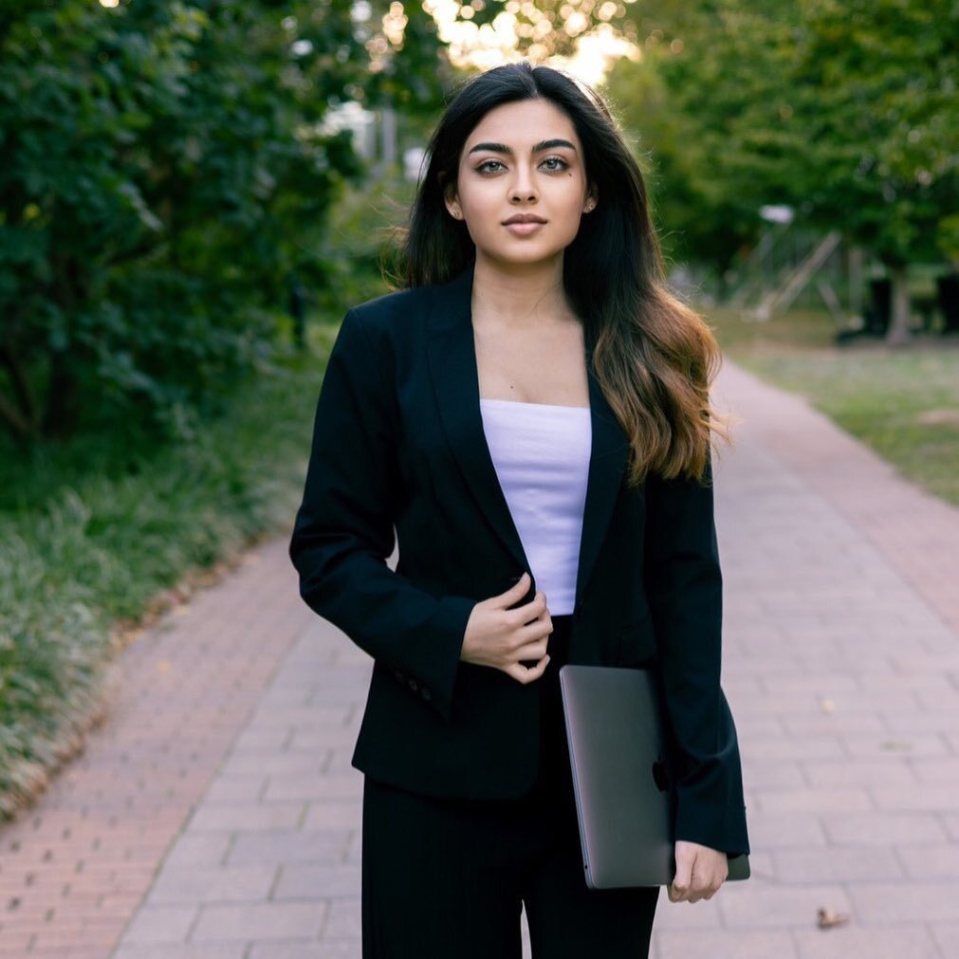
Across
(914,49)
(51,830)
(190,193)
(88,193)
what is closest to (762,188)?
(914,49)

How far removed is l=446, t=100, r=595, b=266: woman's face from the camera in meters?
2.17

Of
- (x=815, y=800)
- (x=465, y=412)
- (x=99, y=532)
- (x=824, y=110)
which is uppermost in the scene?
(x=465, y=412)

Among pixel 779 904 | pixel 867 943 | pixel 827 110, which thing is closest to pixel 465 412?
pixel 867 943

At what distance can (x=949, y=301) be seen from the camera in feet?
91.1

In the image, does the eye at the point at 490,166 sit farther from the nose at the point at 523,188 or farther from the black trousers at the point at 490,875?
the black trousers at the point at 490,875

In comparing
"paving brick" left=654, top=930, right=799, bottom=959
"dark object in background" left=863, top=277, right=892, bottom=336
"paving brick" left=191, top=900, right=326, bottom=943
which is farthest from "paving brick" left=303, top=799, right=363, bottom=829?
"dark object in background" left=863, top=277, right=892, bottom=336

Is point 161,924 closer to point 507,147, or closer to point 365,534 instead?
point 365,534

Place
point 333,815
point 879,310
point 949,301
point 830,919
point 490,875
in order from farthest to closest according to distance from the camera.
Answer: point 879,310 → point 949,301 → point 333,815 → point 830,919 → point 490,875

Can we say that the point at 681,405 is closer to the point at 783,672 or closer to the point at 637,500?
the point at 637,500

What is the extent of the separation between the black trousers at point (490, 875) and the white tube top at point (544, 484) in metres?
0.07

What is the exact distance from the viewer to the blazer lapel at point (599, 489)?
2.12 metres

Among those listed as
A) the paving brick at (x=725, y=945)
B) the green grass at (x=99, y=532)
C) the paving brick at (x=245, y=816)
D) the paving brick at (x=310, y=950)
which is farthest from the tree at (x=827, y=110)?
the paving brick at (x=310, y=950)

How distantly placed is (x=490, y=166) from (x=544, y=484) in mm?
465

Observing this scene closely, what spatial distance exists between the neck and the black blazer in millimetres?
51
